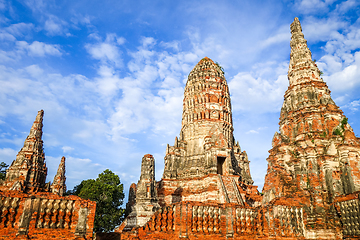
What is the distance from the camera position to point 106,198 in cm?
3070

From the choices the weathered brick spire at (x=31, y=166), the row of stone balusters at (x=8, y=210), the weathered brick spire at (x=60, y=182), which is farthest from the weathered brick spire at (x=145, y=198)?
the weathered brick spire at (x=60, y=182)

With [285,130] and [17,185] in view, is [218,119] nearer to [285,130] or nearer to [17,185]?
[285,130]

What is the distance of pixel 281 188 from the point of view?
19.7 m

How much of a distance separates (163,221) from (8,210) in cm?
725

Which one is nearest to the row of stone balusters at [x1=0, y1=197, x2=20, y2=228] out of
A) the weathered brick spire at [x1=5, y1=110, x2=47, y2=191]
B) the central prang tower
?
the central prang tower

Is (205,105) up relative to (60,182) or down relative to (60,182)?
up

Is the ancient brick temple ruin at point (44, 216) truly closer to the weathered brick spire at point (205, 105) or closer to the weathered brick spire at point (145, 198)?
the weathered brick spire at point (145, 198)

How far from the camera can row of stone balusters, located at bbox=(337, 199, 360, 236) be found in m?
16.4

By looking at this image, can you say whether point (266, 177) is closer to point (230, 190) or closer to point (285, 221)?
point (230, 190)

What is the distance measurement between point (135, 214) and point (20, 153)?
66.0 ft

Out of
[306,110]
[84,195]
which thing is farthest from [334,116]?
[84,195]

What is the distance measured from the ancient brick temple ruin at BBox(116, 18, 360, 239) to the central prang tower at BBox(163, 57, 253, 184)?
5.0 inches

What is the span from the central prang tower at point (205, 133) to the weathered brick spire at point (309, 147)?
6.46 metres

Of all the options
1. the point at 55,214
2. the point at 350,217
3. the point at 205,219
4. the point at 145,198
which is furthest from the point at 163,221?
the point at 350,217
